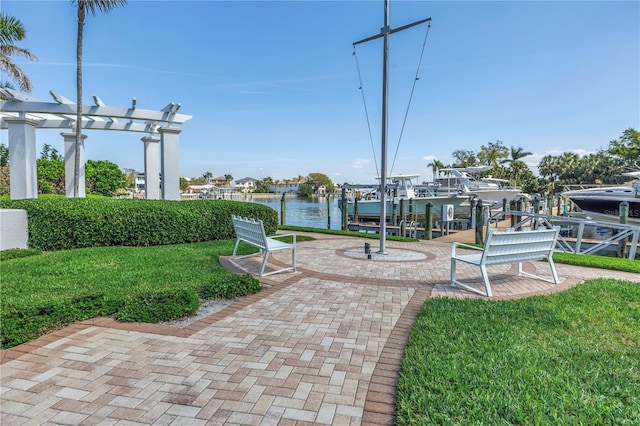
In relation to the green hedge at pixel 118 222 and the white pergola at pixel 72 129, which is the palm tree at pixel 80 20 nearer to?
the white pergola at pixel 72 129

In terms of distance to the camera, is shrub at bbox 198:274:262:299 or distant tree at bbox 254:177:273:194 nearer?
shrub at bbox 198:274:262:299

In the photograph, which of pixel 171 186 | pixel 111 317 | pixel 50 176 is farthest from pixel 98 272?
pixel 50 176

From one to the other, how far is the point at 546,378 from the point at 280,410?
1.96m

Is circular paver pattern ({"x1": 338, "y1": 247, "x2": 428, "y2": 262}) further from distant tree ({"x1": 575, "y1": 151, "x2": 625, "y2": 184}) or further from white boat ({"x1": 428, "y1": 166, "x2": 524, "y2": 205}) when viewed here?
distant tree ({"x1": 575, "y1": 151, "x2": 625, "y2": 184})

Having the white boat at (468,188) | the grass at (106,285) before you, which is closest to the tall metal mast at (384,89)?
the grass at (106,285)

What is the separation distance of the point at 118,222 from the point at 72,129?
851cm

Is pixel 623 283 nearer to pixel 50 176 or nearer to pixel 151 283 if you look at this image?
pixel 151 283

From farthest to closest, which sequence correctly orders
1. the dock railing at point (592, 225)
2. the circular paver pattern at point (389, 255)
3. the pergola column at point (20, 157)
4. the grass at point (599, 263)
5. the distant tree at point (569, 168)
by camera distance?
the distant tree at point (569, 168) < the pergola column at point (20, 157) < the dock railing at point (592, 225) < the circular paver pattern at point (389, 255) < the grass at point (599, 263)

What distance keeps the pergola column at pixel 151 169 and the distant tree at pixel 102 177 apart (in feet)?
72.8

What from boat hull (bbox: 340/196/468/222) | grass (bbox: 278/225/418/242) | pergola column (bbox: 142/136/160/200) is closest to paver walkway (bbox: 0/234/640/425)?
grass (bbox: 278/225/418/242)

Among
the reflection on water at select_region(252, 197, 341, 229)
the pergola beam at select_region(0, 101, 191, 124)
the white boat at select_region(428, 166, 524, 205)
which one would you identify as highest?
the pergola beam at select_region(0, 101, 191, 124)

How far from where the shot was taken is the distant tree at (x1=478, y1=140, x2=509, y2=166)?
191 feet

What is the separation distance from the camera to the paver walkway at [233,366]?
2184 millimetres

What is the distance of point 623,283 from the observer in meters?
5.35
